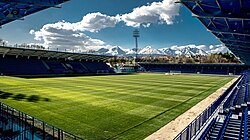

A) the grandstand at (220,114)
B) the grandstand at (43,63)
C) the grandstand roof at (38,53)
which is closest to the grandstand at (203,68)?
the grandstand at (43,63)

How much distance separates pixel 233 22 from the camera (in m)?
15.7

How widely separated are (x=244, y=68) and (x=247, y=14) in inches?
3648

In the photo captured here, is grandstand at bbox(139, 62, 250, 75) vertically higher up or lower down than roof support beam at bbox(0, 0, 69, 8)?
lower down

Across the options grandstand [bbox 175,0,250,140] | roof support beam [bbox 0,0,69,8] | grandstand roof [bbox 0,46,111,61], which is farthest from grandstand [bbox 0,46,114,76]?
grandstand [bbox 175,0,250,140]

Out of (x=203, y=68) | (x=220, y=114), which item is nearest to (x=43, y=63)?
(x=220, y=114)

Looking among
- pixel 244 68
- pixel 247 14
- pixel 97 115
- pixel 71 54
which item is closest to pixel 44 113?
pixel 97 115

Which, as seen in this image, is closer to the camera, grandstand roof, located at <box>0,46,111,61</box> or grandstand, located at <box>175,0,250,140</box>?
grandstand, located at <box>175,0,250,140</box>

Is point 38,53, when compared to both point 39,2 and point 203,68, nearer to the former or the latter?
point 39,2

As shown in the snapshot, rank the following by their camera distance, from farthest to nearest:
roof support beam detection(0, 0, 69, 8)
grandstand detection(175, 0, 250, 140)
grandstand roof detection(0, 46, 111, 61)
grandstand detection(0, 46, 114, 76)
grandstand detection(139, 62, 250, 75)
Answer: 1. grandstand detection(139, 62, 250, 75)
2. grandstand detection(0, 46, 114, 76)
3. grandstand roof detection(0, 46, 111, 61)
4. roof support beam detection(0, 0, 69, 8)
5. grandstand detection(175, 0, 250, 140)

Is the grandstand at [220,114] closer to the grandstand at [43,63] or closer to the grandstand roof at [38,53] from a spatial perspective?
the grandstand roof at [38,53]

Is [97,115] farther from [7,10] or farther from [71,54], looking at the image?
[71,54]

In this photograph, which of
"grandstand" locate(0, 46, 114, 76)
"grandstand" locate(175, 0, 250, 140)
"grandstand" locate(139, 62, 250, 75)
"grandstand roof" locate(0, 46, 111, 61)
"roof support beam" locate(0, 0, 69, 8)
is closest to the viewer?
"grandstand" locate(175, 0, 250, 140)

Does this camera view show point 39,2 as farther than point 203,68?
No

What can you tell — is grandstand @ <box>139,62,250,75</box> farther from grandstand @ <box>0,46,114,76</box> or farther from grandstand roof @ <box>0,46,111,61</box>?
grandstand roof @ <box>0,46,111,61</box>
